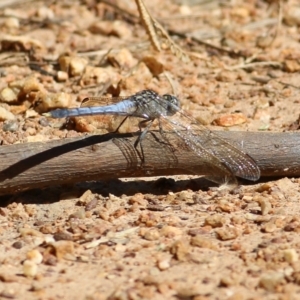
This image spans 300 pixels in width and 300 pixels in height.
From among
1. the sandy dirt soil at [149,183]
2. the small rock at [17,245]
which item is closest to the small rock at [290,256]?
the sandy dirt soil at [149,183]

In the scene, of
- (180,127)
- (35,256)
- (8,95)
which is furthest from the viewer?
(8,95)

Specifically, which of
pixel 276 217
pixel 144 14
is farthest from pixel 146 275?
pixel 144 14

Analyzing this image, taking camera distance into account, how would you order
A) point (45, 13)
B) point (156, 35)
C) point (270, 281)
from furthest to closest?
point (45, 13) < point (156, 35) < point (270, 281)

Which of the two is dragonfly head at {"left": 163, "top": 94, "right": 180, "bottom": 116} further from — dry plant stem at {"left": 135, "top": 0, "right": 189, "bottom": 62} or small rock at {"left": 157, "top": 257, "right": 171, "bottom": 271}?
small rock at {"left": 157, "top": 257, "right": 171, "bottom": 271}

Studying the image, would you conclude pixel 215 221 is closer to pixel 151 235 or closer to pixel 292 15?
pixel 151 235

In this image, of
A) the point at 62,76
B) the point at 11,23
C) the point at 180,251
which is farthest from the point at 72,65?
the point at 180,251

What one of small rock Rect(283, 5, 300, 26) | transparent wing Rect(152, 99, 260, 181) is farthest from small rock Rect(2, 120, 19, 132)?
small rock Rect(283, 5, 300, 26)
